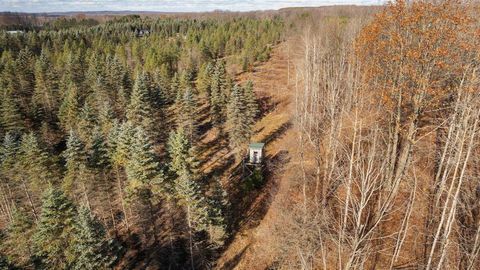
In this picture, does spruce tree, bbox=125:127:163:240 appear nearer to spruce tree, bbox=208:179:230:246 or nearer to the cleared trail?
spruce tree, bbox=208:179:230:246

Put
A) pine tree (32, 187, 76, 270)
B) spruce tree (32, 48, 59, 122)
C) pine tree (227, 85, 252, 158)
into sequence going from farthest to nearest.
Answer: spruce tree (32, 48, 59, 122) → pine tree (227, 85, 252, 158) → pine tree (32, 187, 76, 270)

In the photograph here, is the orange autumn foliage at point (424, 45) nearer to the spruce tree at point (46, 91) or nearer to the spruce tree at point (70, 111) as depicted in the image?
the spruce tree at point (70, 111)

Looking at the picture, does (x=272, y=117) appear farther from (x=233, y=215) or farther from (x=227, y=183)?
(x=233, y=215)

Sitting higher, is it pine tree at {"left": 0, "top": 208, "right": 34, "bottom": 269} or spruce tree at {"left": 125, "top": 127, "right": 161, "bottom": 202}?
spruce tree at {"left": 125, "top": 127, "right": 161, "bottom": 202}

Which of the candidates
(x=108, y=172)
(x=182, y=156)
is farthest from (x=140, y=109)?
(x=182, y=156)

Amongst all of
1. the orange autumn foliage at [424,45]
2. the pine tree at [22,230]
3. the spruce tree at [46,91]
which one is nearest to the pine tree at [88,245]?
the pine tree at [22,230]

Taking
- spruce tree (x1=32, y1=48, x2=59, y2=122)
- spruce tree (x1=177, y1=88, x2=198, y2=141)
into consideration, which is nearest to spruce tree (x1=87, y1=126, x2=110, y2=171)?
spruce tree (x1=177, y1=88, x2=198, y2=141)
